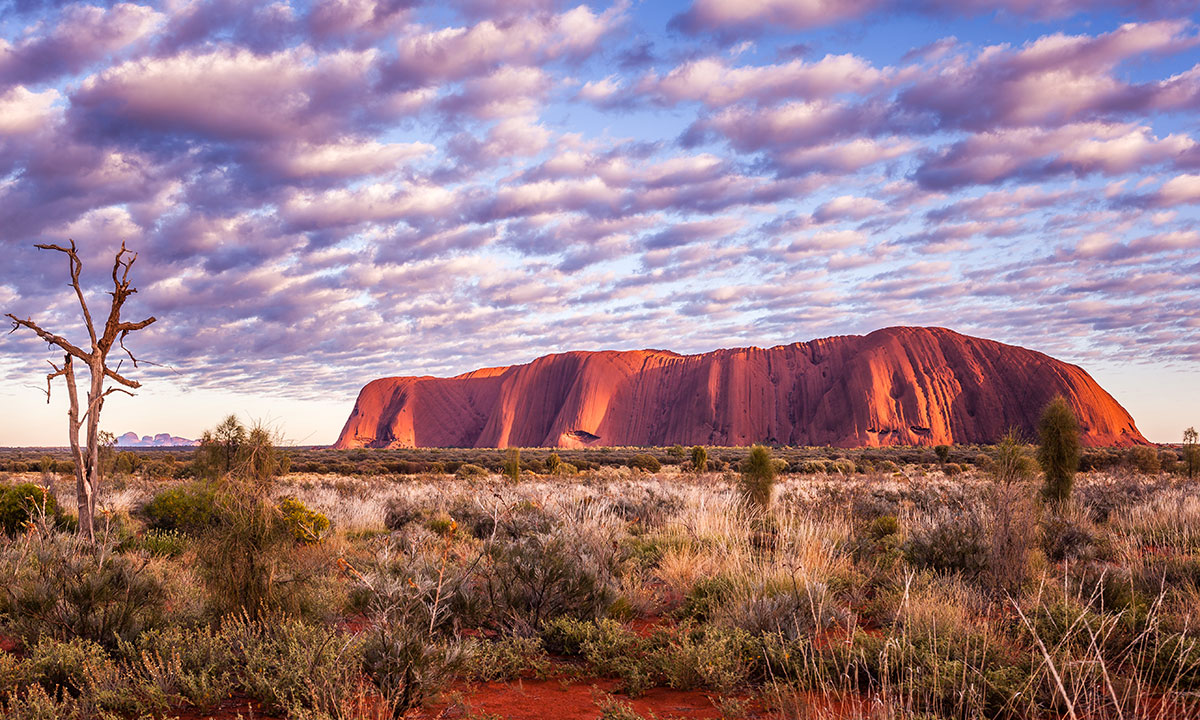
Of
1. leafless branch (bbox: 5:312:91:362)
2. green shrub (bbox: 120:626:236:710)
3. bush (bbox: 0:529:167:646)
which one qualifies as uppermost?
leafless branch (bbox: 5:312:91:362)

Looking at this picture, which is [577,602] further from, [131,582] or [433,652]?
[131,582]

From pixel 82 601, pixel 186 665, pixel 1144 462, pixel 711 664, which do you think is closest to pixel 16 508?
pixel 82 601

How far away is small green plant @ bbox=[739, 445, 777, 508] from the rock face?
7390 cm

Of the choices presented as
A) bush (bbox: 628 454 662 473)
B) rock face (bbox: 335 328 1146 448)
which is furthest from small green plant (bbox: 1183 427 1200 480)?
rock face (bbox: 335 328 1146 448)

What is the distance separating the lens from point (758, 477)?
13648mm

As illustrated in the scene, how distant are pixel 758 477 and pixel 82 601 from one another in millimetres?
11114

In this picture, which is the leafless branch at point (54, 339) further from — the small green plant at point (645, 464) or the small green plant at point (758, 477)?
the small green plant at point (645, 464)

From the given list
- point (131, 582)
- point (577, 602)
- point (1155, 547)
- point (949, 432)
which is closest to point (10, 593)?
point (131, 582)

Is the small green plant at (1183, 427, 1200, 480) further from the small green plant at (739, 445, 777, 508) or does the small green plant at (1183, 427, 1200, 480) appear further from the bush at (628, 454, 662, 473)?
the bush at (628, 454, 662, 473)

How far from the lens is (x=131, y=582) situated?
5.57 metres

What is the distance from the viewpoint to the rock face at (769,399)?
3428 inches

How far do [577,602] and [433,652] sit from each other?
87.8 inches

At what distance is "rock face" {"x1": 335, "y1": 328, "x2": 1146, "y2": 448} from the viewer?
286 ft

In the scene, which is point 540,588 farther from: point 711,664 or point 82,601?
point 82,601
